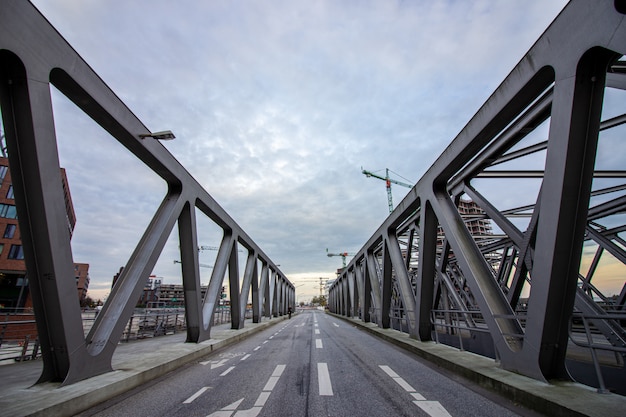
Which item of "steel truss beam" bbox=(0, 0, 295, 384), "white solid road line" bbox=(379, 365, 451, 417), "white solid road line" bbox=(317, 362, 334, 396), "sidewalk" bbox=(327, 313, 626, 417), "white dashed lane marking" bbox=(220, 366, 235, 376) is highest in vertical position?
"steel truss beam" bbox=(0, 0, 295, 384)

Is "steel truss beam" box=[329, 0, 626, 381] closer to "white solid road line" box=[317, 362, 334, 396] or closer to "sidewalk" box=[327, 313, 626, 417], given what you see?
"sidewalk" box=[327, 313, 626, 417]

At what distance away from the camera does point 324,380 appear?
6.40 metres

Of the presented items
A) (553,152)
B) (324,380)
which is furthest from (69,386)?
(553,152)

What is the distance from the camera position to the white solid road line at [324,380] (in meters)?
5.56

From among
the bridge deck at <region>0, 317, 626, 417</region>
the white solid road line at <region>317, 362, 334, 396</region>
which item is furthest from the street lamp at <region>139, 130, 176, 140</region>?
the white solid road line at <region>317, 362, 334, 396</region>

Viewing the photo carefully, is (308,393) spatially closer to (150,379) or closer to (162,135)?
(150,379)

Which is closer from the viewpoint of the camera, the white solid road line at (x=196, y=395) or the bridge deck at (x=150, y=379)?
the bridge deck at (x=150, y=379)

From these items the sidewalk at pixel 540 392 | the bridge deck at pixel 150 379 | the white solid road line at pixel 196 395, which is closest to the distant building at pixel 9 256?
the bridge deck at pixel 150 379

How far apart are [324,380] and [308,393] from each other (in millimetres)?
1064

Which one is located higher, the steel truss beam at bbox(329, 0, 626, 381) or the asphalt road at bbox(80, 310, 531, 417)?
the steel truss beam at bbox(329, 0, 626, 381)

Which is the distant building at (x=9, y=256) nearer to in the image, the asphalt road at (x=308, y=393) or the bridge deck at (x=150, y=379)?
the bridge deck at (x=150, y=379)

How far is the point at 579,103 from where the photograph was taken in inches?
172

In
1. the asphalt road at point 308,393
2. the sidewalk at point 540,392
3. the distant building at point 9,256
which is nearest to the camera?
the sidewalk at point 540,392

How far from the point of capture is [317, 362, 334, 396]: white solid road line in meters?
5.56
